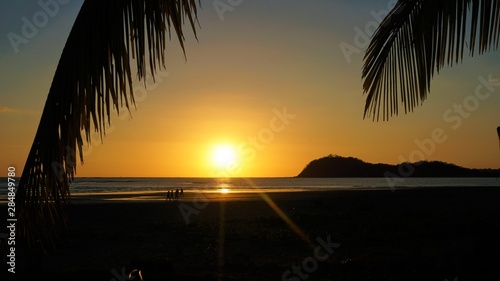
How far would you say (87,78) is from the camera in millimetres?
2299

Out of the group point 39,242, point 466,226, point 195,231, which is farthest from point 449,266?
point 195,231

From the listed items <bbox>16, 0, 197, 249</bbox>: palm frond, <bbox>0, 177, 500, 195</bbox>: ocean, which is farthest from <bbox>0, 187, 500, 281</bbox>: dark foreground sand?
<bbox>0, 177, 500, 195</bbox>: ocean

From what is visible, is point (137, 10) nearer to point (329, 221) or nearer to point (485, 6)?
point (485, 6)

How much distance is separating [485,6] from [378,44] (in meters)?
1.04

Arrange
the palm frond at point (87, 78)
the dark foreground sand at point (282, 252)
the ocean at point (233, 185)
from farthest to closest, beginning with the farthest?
the ocean at point (233, 185) < the dark foreground sand at point (282, 252) < the palm frond at point (87, 78)

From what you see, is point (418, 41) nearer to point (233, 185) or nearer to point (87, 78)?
point (87, 78)

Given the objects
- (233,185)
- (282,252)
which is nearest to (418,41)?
(282,252)

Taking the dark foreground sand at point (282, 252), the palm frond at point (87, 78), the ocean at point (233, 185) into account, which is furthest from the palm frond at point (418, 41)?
the ocean at point (233, 185)

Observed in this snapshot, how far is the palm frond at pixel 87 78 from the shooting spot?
2275mm

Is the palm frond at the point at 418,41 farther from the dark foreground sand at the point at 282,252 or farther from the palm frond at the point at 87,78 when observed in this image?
the dark foreground sand at the point at 282,252

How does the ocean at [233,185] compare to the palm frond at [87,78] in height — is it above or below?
above

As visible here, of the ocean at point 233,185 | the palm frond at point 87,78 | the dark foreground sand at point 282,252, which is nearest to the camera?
the palm frond at point 87,78

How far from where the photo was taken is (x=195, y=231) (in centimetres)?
1639

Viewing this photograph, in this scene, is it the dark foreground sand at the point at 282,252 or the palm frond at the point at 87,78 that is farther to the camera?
the dark foreground sand at the point at 282,252
